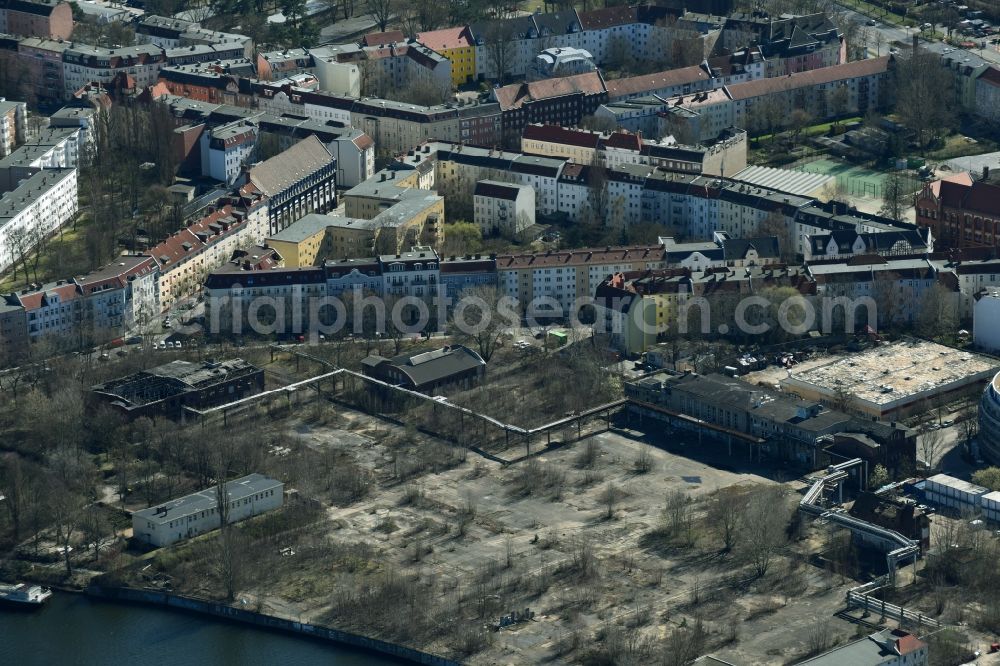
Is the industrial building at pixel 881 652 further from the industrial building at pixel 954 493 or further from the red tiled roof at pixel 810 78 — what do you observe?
the red tiled roof at pixel 810 78

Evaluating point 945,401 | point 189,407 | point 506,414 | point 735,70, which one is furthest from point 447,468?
point 735,70

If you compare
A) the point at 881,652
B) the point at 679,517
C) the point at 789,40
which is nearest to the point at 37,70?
the point at 789,40

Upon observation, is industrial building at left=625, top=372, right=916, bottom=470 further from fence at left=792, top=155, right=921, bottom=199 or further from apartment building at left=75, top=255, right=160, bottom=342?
fence at left=792, top=155, right=921, bottom=199

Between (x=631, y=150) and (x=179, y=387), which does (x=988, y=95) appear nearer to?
(x=631, y=150)

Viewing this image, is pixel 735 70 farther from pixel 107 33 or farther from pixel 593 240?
A: pixel 107 33

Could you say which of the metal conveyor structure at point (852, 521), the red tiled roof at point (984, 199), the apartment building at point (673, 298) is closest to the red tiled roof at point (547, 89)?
the apartment building at point (673, 298)

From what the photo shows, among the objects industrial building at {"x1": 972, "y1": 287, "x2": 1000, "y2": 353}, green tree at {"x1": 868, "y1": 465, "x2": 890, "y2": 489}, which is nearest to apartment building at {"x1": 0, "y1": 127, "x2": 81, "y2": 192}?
industrial building at {"x1": 972, "y1": 287, "x2": 1000, "y2": 353}
